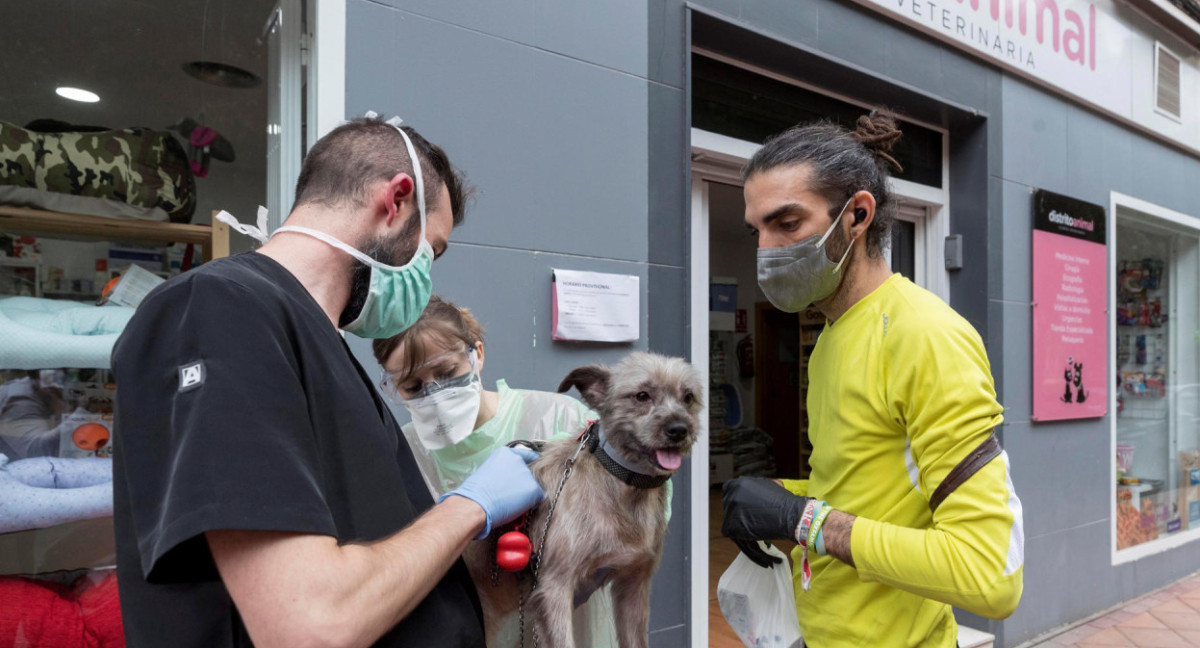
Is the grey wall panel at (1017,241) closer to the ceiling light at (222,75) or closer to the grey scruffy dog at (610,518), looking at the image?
the grey scruffy dog at (610,518)

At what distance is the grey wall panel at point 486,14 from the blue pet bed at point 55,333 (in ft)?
5.64

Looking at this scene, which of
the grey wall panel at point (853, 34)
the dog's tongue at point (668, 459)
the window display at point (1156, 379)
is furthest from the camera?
the window display at point (1156, 379)

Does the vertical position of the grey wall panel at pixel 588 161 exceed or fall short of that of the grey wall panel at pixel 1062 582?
it exceeds it

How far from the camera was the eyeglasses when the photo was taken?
8.10 ft

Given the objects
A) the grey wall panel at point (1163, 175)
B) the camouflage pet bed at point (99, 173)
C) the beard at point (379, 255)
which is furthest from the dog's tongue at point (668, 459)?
the grey wall panel at point (1163, 175)

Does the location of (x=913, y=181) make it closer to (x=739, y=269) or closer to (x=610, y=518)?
(x=610, y=518)

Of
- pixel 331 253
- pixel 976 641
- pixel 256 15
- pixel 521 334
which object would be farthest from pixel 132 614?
pixel 976 641

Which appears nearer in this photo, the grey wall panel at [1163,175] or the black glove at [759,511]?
the black glove at [759,511]

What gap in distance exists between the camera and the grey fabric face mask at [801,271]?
191cm

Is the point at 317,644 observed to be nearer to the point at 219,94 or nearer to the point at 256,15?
the point at 219,94

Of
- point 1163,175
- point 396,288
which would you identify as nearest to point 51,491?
point 396,288

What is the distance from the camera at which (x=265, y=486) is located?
104 cm

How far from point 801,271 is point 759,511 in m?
0.66

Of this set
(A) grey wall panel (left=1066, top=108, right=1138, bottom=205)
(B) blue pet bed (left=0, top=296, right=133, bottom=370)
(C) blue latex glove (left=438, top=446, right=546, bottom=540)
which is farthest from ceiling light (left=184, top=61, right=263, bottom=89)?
(A) grey wall panel (left=1066, top=108, right=1138, bottom=205)
